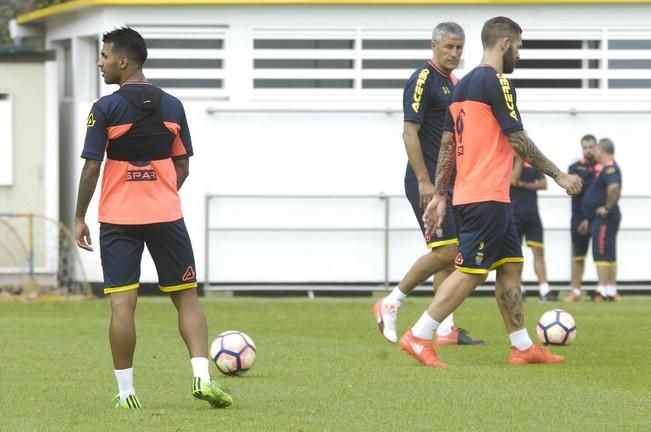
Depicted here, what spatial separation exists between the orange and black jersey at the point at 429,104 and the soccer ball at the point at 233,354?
2.56 m

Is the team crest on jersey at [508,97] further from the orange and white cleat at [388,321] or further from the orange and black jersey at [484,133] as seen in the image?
the orange and white cleat at [388,321]

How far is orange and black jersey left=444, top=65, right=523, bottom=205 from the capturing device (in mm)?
11031

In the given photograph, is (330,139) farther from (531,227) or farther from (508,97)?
(508,97)

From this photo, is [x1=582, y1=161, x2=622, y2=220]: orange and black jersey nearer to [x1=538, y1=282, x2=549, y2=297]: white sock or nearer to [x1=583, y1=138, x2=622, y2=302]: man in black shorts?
[x1=583, y1=138, x2=622, y2=302]: man in black shorts

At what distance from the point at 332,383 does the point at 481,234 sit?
1628 millimetres

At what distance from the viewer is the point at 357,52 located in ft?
74.1

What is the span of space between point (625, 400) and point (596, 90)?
13.9 meters

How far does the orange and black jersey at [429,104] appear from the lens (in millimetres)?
12375

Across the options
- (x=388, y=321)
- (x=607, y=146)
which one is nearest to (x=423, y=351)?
(x=388, y=321)

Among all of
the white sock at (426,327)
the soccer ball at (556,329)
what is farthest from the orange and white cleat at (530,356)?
the soccer ball at (556,329)

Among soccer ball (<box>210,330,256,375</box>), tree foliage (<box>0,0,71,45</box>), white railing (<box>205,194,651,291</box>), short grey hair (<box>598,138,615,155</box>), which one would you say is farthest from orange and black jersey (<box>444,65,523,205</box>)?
tree foliage (<box>0,0,71,45</box>)

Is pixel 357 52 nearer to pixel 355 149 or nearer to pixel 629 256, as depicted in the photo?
pixel 355 149

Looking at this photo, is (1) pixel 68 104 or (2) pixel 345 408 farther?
(1) pixel 68 104

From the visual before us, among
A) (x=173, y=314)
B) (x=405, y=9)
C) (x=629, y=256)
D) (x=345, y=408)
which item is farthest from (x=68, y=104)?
(x=345, y=408)
